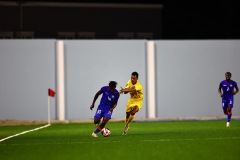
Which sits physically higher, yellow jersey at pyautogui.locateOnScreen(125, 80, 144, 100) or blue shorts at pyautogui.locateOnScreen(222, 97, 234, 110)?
yellow jersey at pyautogui.locateOnScreen(125, 80, 144, 100)

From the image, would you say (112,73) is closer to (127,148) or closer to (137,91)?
(137,91)

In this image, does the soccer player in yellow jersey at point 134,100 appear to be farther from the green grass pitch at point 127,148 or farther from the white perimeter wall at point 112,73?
the white perimeter wall at point 112,73

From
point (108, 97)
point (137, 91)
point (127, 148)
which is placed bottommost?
point (127, 148)

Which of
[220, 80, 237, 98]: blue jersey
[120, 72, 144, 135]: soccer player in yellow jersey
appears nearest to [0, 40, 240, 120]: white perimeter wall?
[220, 80, 237, 98]: blue jersey

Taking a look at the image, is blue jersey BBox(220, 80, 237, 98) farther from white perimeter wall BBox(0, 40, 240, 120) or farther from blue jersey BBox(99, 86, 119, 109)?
white perimeter wall BBox(0, 40, 240, 120)

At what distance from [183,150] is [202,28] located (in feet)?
111

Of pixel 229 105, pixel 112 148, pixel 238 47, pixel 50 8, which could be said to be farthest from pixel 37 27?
pixel 112 148

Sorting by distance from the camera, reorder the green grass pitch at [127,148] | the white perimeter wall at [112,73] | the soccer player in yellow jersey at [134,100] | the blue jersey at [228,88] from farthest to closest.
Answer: the white perimeter wall at [112,73], the blue jersey at [228,88], the soccer player in yellow jersey at [134,100], the green grass pitch at [127,148]

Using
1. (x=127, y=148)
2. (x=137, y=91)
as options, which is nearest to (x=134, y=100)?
(x=137, y=91)

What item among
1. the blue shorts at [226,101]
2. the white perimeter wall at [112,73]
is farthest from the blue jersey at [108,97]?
the white perimeter wall at [112,73]

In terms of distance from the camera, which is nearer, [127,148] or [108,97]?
[127,148]

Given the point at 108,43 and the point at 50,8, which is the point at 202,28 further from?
the point at 108,43

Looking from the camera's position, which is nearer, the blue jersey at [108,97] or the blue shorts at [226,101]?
the blue jersey at [108,97]

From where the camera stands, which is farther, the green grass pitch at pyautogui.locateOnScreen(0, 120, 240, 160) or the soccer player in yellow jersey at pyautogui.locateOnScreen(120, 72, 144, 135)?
the soccer player in yellow jersey at pyautogui.locateOnScreen(120, 72, 144, 135)
